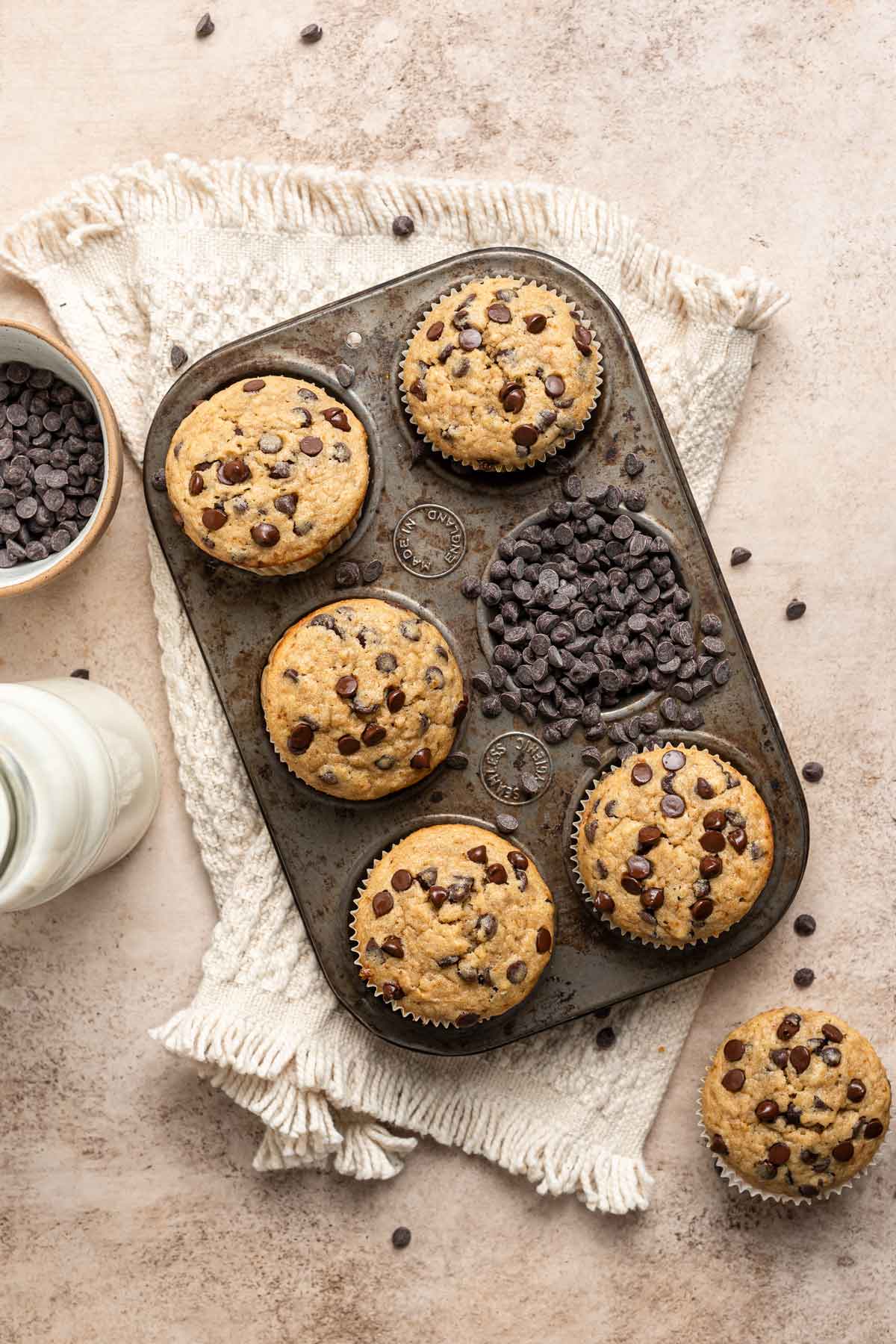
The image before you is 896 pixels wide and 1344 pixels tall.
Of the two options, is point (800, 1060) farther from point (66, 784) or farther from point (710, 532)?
point (66, 784)

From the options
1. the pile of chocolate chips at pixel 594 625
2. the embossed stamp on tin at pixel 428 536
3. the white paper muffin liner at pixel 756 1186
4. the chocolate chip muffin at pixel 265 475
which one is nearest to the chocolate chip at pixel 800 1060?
the white paper muffin liner at pixel 756 1186

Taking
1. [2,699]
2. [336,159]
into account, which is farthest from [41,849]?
[336,159]

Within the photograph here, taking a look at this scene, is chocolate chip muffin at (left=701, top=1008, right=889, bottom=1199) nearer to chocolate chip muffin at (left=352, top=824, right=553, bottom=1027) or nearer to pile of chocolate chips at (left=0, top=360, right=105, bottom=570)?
chocolate chip muffin at (left=352, top=824, right=553, bottom=1027)

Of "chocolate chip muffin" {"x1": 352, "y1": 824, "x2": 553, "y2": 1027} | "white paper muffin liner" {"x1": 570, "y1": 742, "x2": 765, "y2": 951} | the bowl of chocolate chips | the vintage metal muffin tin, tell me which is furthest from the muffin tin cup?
the bowl of chocolate chips

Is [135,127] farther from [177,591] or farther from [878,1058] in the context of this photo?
[878,1058]

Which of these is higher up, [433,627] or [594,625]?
[433,627]

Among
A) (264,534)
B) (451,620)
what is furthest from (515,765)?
(264,534)
